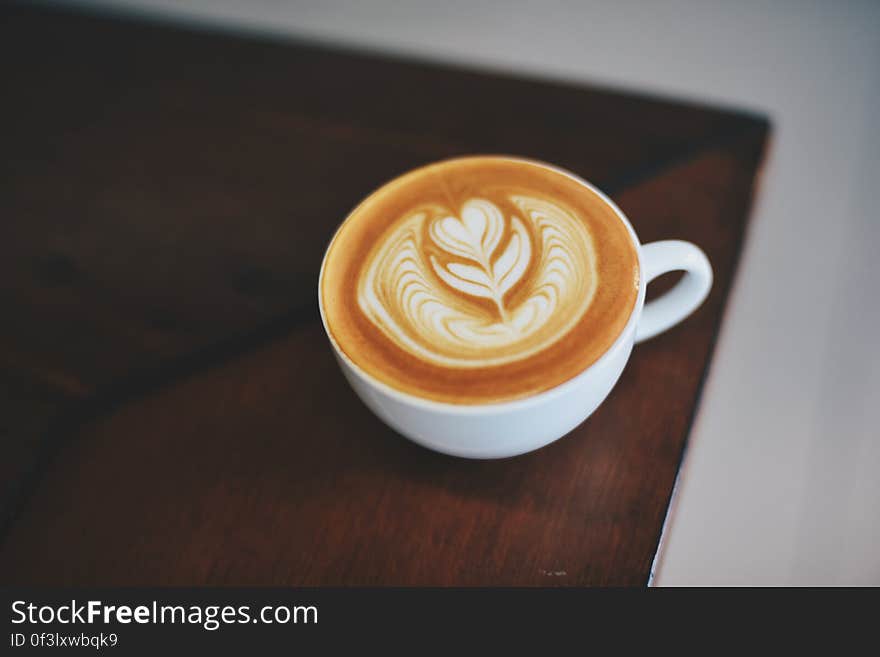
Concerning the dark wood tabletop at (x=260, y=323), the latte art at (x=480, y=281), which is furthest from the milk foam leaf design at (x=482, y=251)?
the dark wood tabletop at (x=260, y=323)

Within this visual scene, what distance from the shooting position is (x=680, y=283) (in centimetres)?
52

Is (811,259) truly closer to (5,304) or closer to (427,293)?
(427,293)

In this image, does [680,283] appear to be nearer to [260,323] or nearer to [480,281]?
[480,281]

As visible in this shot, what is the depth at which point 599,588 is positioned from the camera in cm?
48

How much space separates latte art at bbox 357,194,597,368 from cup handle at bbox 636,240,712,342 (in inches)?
1.8

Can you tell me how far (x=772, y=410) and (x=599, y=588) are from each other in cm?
54

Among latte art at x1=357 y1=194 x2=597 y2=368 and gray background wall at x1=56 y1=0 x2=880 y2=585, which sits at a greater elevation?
gray background wall at x1=56 y1=0 x2=880 y2=585

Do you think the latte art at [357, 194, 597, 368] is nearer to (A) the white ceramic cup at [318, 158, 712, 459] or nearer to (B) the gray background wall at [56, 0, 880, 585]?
(A) the white ceramic cup at [318, 158, 712, 459]

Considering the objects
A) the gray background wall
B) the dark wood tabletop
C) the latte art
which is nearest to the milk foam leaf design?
the latte art

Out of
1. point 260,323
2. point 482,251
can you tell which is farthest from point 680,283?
point 260,323

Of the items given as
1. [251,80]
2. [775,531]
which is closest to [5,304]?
[251,80]

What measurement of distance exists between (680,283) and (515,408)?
20 centimetres

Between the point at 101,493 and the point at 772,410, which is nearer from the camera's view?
the point at 101,493

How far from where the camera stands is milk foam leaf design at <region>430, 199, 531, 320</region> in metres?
0.48
